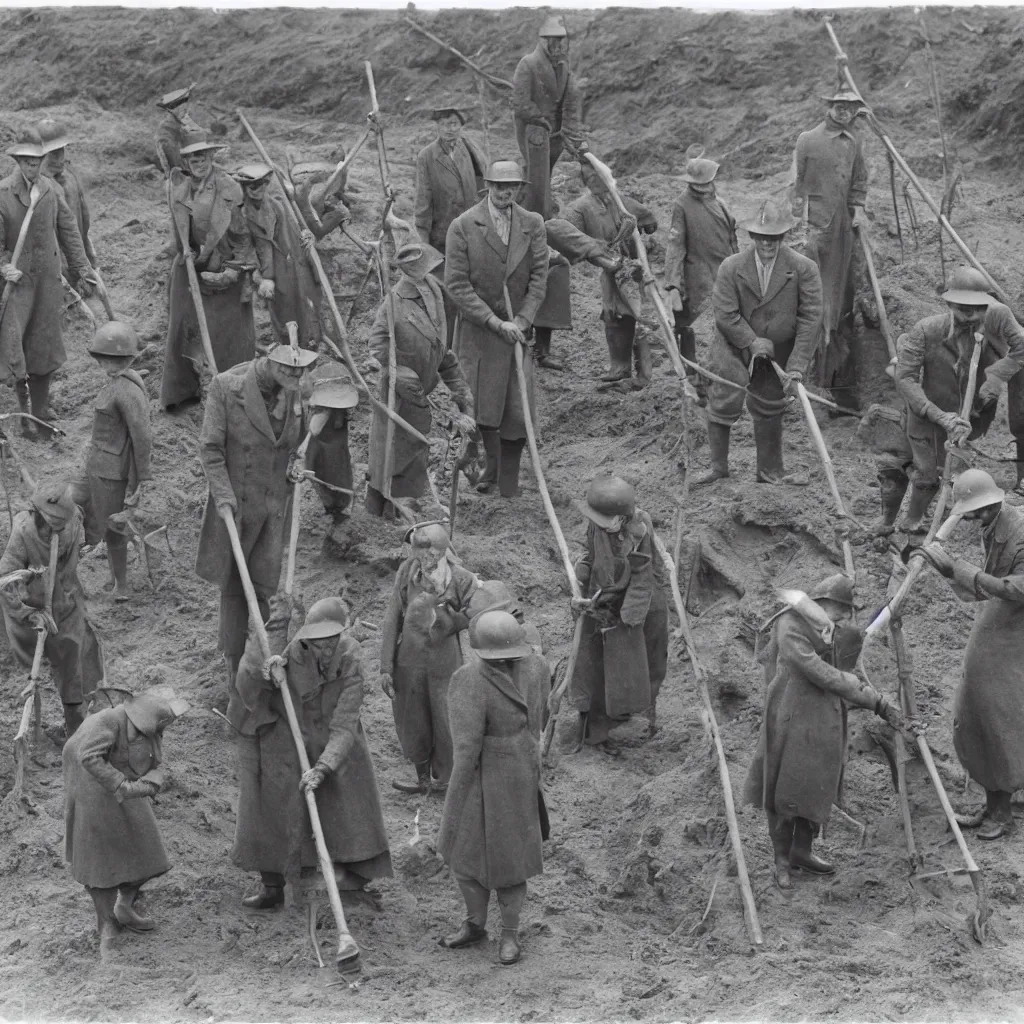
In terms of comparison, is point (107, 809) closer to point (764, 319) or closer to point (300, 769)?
point (300, 769)

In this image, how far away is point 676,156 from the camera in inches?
702

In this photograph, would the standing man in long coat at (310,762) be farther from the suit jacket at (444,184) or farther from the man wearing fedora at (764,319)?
the suit jacket at (444,184)

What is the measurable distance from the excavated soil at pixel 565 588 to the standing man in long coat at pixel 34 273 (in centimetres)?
49

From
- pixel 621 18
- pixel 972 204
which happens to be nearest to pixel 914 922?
pixel 972 204

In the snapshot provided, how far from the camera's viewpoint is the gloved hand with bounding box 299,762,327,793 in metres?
9.12

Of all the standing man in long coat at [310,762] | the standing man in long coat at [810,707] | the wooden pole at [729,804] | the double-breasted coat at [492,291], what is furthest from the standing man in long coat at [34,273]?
the standing man in long coat at [810,707]

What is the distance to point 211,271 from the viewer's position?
13031 millimetres

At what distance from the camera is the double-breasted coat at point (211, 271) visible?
42.3 ft

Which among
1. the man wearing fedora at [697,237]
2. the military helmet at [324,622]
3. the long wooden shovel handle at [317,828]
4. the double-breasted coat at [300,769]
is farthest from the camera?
the man wearing fedora at [697,237]

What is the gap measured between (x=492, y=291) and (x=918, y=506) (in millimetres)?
2930

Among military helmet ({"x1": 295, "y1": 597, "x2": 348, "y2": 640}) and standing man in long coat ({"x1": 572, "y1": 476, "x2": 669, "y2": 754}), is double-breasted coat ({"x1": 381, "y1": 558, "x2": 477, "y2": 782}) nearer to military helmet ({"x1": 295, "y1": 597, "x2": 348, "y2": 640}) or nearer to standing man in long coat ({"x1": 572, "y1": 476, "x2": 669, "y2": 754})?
standing man in long coat ({"x1": 572, "y1": 476, "x2": 669, "y2": 754})

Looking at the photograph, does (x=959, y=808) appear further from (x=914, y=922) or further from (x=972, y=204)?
(x=972, y=204)

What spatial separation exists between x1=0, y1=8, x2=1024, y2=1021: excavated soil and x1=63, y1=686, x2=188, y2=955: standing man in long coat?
303mm

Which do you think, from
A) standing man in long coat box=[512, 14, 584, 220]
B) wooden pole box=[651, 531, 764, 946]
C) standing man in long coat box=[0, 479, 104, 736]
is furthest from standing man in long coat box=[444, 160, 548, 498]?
standing man in long coat box=[0, 479, 104, 736]
